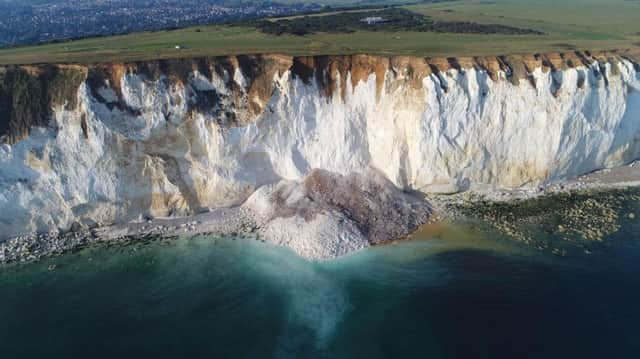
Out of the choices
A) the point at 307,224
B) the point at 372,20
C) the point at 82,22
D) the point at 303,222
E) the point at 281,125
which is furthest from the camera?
the point at 82,22

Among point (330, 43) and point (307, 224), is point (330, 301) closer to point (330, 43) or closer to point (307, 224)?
point (307, 224)

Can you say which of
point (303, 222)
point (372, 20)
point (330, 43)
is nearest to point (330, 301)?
point (303, 222)

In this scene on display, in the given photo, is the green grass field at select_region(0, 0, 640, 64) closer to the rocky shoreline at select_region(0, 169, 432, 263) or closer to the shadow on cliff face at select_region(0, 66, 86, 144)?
the shadow on cliff face at select_region(0, 66, 86, 144)

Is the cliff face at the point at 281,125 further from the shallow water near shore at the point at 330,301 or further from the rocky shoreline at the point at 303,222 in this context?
the shallow water near shore at the point at 330,301

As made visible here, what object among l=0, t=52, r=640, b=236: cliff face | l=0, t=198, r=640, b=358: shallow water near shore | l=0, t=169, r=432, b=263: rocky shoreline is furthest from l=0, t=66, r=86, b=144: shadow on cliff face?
l=0, t=198, r=640, b=358: shallow water near shore

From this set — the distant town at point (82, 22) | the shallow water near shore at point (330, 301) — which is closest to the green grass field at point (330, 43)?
the shallow water near shore at point (330, 301)

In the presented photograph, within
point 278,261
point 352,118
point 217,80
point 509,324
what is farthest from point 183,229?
point 509,324

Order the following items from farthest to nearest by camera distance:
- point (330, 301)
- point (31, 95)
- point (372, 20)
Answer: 1. point (372, 20)
2. point (31, 95)
3. point (330, 301)

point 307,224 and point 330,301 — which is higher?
point 307,224
